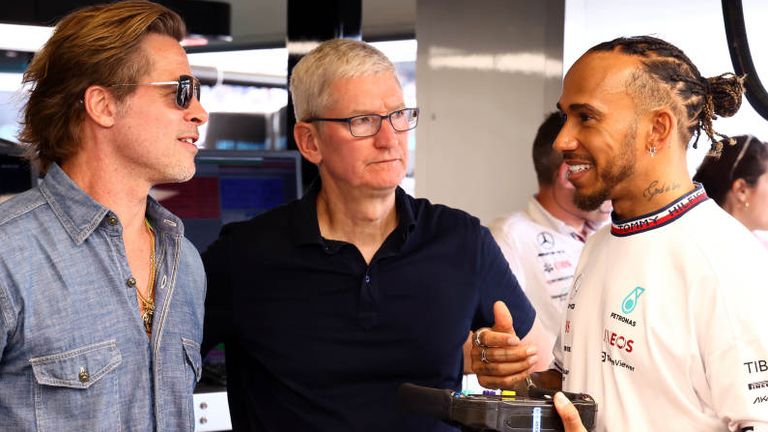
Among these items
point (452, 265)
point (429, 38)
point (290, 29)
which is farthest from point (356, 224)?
point (429, 38)

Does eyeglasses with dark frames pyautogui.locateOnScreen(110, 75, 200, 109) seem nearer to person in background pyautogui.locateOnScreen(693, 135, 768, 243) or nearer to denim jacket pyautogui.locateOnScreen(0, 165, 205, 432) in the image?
denim jacket pyautogui.locateOnScreen(0, 165, 205, 432)

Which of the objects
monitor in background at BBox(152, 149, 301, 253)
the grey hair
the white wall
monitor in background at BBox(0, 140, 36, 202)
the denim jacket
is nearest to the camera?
the denim jacket

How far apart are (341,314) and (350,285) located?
7 centimetres

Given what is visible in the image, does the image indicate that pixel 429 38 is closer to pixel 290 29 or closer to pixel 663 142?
pixel 290 29

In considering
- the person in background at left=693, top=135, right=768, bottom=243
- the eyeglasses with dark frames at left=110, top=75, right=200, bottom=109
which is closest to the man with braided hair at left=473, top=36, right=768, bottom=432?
the eyeglasses with dark frames at left=110, top=75, right=200, bottom=109

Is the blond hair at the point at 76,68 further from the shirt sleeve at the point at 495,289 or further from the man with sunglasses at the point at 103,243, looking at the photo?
the shirt sleeve at the point at 495,289

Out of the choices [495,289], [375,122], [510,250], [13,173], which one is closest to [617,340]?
[495,289]

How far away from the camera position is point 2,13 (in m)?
3.63

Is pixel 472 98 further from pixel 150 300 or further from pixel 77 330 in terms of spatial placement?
pixel 77 330

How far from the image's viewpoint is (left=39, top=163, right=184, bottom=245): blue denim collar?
1811 mm

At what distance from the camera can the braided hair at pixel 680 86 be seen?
1.85 metres

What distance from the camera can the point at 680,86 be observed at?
73.3 inches

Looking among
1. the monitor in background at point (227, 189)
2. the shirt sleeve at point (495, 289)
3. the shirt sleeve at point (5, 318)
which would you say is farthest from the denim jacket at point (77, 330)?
the monitor in background at point (227, 189)

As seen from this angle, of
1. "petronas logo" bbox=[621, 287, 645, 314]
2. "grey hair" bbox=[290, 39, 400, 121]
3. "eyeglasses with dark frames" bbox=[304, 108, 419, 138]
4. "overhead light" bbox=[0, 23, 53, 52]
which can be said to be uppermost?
"overhead light" bbox=[0, 23, 53, 52]
